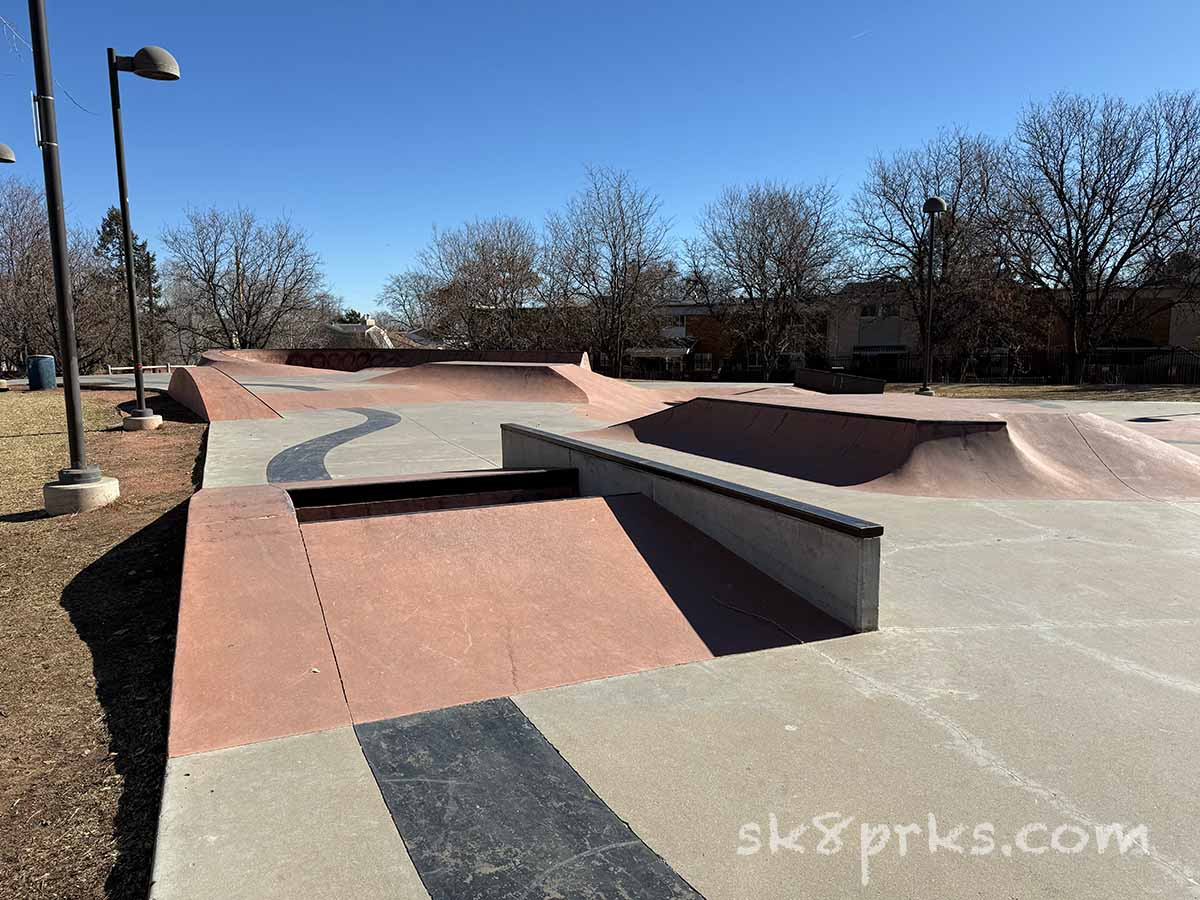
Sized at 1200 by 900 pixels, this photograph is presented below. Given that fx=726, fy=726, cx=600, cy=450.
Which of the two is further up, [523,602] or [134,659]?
[523,602]

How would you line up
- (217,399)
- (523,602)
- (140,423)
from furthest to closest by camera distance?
(217,399) → (140,423) → (523,602)

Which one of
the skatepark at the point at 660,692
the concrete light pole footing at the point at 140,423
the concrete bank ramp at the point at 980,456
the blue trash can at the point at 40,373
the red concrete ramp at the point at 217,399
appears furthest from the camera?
the blue trash can at the point at 40,373

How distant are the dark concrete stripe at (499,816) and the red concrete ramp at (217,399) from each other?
577 inches

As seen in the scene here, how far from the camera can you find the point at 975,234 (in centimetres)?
3797

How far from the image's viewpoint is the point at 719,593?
4.34 m

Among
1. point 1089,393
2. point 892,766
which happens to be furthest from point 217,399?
point 1089,393

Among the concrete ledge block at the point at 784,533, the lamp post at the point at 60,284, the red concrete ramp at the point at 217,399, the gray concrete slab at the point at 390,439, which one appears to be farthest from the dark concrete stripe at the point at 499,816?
the red concrete ramp at the point at 217,399

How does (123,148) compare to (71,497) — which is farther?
(123,148)

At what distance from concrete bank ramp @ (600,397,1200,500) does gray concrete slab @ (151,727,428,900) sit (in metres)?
6.94

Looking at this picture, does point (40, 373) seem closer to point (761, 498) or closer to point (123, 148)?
→ point (123, 148)

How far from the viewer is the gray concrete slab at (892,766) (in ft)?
6.97

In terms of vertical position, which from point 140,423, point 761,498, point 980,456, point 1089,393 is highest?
point 761,498

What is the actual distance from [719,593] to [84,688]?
336 centimetres

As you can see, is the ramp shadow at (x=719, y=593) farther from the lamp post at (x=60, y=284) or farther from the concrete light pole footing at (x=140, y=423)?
the concrete light pole footing at (x=140, y=423)
